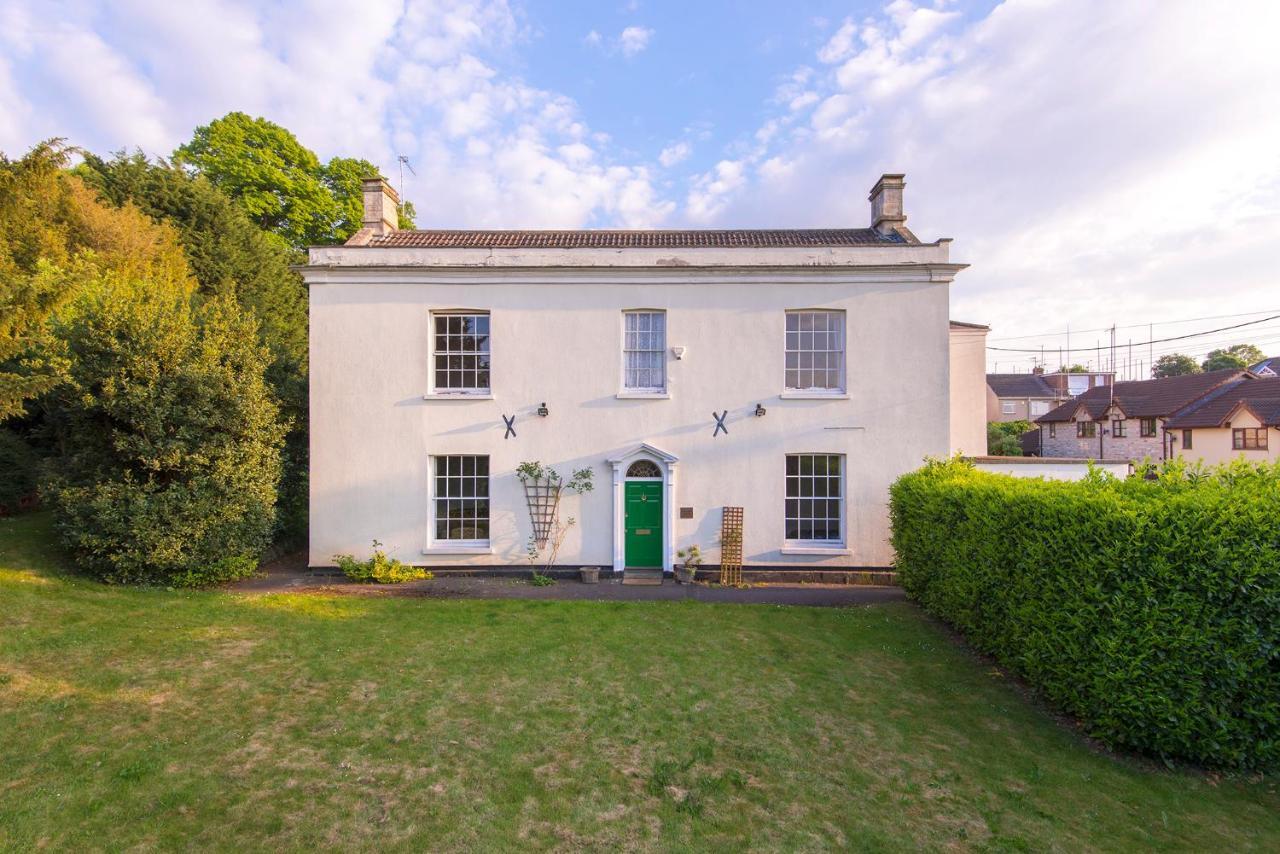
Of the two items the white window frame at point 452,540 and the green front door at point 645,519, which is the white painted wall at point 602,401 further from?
the green front door at point 645,519

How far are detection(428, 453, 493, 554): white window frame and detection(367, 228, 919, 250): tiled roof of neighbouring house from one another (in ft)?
17.5

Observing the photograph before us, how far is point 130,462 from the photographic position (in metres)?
11.5

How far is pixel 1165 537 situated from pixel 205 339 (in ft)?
52.6

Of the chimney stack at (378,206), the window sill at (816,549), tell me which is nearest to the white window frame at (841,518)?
the window sill at (816,549)

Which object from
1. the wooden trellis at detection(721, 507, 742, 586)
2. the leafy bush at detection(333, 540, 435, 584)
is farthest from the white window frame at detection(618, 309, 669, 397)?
the leafy bush at detection(333, 540, 435, 584)

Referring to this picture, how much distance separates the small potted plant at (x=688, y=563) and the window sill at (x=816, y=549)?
206cm

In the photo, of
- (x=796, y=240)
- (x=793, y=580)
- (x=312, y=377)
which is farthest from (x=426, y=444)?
(x=796, y=240)

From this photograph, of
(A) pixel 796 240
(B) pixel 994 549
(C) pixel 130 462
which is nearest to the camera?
(B) pixel 994 549

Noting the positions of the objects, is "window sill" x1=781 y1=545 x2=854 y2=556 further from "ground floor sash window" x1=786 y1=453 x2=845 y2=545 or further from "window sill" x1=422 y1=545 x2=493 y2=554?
"window sill" x1=422 y1=545 x2=493 y2=554

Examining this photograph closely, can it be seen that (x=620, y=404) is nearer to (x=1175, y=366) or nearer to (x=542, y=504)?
(x=542, y=504)

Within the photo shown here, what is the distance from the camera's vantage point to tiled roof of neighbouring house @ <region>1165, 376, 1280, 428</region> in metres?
30.9

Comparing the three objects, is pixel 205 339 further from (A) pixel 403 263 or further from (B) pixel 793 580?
(B) pixel 793 580

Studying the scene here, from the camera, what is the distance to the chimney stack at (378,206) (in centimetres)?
1481

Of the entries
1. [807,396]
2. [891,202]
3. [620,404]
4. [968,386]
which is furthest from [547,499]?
[968,386]
